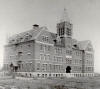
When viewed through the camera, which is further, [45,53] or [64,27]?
[64,27]

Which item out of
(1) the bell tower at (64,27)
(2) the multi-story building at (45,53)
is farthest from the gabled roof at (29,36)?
(1) the bell tower at (64,27)

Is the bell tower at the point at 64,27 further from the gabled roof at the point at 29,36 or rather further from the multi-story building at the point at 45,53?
the gabled roof at the point at 29,36

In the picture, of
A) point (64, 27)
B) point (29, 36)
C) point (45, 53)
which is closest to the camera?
point (45, 53)

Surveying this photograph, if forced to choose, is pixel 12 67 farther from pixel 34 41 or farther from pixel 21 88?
pixel 21 88

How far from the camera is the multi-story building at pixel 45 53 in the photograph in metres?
39.4

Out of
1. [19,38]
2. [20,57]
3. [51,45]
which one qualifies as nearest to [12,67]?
[20,57]

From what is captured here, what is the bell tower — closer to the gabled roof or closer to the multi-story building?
the multi-story building

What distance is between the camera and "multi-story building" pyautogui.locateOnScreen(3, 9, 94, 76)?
3938 cm

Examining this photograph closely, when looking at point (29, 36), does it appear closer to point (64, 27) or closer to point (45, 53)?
point (45, 53)

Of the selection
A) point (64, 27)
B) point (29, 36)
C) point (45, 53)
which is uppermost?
point (64, 27)

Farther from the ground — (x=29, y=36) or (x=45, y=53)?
(x=29, y=36)

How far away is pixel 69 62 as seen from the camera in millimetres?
47969

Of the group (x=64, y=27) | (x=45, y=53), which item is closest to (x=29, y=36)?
(x=45, y=53)

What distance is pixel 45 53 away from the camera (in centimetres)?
4081
